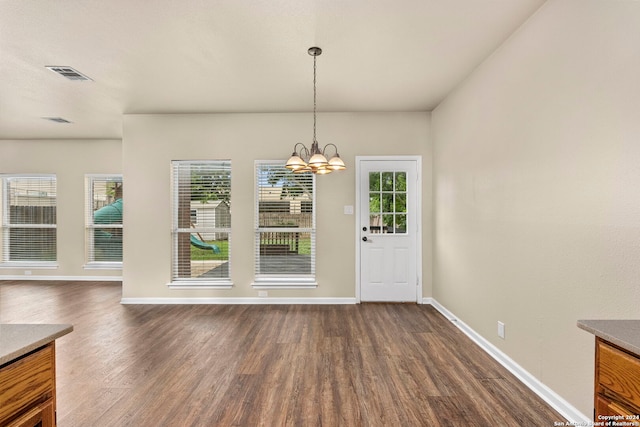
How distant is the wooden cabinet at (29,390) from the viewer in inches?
37.8

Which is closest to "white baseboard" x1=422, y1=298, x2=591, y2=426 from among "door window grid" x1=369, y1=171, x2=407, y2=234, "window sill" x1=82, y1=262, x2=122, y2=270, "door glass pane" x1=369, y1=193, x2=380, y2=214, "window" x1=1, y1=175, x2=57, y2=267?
"door window grid" x1=369, y1=171, x2=407, y2=234

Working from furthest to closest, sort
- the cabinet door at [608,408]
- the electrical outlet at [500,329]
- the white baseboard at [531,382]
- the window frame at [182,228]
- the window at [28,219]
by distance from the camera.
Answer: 1. the window at [28,219]
2. the window frame at [182,228]
3. the electrical outlet at [500,329]
4. the white baseboard at [531,382]
5. the cabinet door at [608,408]

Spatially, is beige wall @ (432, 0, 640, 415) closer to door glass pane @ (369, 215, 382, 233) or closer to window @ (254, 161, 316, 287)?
door glass pane @ (369, 215, 382, 233)

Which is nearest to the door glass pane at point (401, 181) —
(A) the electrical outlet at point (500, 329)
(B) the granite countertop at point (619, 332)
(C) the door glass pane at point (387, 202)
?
(C) the door glass pane at point (387, 202)

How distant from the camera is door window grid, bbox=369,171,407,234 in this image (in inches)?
184

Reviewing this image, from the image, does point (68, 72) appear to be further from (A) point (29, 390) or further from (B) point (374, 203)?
(B) point (374, 203)

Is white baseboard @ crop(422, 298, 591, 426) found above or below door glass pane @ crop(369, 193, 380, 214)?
below

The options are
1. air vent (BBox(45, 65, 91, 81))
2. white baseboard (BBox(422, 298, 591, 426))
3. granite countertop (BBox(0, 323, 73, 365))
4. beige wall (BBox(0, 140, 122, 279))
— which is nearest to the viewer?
granite countertop (BBox(0, 323, 73, 365))

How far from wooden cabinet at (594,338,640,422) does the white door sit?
11.3 ft

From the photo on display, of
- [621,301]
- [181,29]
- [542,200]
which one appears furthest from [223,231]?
[621,301]

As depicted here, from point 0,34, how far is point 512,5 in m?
4.14

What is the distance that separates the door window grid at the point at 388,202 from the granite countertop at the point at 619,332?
341 centimetres

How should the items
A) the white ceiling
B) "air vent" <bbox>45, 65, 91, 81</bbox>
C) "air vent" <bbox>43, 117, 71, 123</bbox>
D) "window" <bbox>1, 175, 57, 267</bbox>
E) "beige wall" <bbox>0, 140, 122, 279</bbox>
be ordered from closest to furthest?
the white ceiling → "air vent" <bbox>45, 65, 91, 81</bbox> → "air vent" <bbox>43, 117, 71, 123</bbox> → "beige wall" <bbox>0, 140, 122, 279</bbox> → "window" <bbox>1, 175, 57, 267</bbox>

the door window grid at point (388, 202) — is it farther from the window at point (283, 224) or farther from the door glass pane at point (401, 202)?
the window at point (283, 224)
